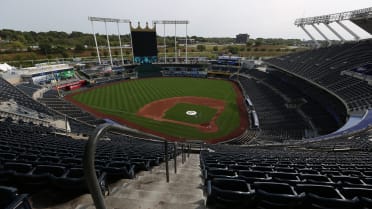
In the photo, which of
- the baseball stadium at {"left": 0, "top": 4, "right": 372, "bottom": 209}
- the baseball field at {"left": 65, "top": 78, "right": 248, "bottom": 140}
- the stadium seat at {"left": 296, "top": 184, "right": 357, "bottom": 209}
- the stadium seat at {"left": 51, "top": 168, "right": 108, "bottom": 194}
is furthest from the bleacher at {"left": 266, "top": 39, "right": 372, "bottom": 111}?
the stadium seat at {"left": 51, "top": 168, "right": 108, "bottom": 194}

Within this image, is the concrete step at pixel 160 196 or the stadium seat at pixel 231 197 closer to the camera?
the stadium seat at pixel 231 197

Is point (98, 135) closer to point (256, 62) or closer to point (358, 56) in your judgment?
point (358, 56)

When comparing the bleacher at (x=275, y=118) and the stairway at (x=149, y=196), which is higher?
the stairway at (x=149, y=196)

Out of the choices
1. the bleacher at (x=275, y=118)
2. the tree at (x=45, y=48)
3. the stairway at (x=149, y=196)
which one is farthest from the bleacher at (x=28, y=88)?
the stairway at (x=149, y=196)

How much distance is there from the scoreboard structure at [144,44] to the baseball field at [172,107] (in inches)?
415

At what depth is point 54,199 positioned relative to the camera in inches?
170

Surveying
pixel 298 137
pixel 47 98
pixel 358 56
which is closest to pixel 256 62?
pixel 358 56

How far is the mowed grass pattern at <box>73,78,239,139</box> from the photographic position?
33.0m

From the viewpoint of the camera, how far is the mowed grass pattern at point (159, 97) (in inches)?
1300

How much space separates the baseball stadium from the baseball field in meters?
0.29

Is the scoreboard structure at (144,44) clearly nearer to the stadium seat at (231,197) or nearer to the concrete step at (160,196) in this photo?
the concrete step at (160,196)

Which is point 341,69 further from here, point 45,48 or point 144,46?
point 45,48

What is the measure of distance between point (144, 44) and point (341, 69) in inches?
2045

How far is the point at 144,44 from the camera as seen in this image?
228 feet
